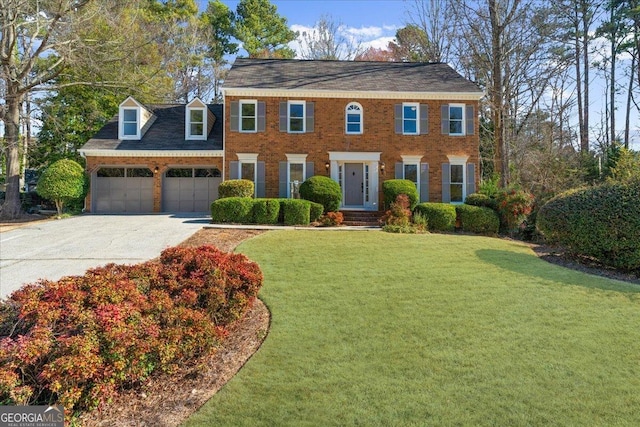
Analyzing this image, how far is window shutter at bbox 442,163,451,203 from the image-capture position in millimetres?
17812

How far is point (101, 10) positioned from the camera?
752 inches

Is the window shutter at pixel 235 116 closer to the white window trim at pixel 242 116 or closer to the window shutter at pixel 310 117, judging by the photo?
the white window trim at pixel 242 116

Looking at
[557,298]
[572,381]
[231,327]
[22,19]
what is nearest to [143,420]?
[231,327]

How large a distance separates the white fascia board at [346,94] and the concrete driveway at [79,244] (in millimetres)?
6866

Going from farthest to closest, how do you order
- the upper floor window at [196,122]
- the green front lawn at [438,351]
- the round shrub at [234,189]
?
the upper floor window at [196,122], the round shrub at [234,189], the green front lawn at [438,351]

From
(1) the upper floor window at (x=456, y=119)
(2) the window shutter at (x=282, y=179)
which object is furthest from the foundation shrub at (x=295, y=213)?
(1) the upper floor window at (x=456, y=119)

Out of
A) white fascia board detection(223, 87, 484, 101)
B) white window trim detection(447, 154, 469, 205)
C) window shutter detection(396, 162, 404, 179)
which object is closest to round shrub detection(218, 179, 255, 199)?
white fascia board detection(223, 87, 484, 101)

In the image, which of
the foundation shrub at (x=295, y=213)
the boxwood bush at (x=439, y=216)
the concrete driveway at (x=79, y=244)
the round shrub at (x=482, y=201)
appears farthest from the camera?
the round shrub at (x=482, y=201)

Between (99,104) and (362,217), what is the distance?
1855 cm

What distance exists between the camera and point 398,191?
50.9 feet

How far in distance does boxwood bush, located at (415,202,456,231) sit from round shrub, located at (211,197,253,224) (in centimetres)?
692

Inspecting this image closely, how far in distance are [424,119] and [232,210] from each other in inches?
411

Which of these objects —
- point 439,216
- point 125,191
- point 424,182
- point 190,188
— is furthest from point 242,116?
point 439,216

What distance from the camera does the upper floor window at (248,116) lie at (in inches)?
695
